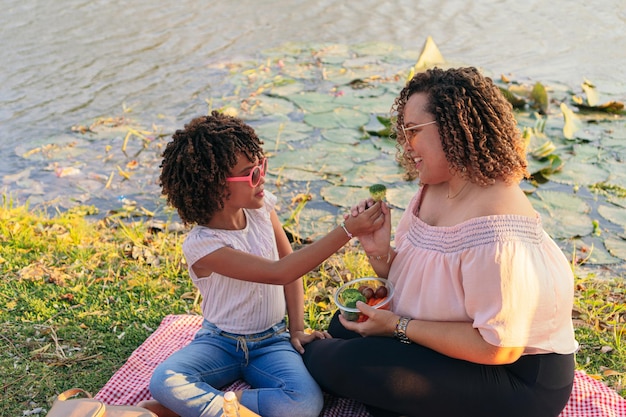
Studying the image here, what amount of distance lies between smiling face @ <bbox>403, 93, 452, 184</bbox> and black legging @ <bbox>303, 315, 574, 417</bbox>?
0.59m

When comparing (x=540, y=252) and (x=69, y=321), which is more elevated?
(x=540, y=252)

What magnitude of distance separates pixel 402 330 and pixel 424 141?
65cm

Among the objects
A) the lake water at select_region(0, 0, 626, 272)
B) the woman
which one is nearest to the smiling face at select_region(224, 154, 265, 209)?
the woman

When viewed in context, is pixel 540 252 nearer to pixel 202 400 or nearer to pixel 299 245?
pixel 202 400

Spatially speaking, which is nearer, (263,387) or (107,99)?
(263,387)

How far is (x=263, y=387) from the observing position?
104 inches

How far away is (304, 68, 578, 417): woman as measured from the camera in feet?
7.18

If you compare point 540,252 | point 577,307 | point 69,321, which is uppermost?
point 540,252

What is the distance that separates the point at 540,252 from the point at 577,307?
1292 millimetres

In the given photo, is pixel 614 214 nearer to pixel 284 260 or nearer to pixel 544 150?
pixel 544 150

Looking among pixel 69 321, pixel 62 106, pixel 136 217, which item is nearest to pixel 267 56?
pixel 62 106

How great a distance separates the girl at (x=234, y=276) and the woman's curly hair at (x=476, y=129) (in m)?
0.38

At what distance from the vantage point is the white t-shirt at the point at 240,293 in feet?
8.98

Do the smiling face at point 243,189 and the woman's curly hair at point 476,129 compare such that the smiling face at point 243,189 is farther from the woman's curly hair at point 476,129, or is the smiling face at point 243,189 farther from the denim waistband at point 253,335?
the woman's curly hair at point 476,129
